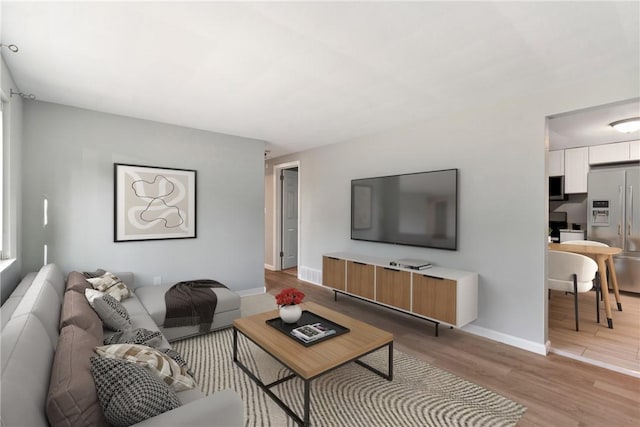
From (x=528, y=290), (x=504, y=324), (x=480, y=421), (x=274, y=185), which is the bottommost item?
(x=480, y=421)

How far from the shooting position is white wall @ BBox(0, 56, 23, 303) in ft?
7.45

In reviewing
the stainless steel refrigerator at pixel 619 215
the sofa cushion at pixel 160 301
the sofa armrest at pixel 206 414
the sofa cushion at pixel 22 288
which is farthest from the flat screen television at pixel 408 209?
the sofa cushion at pixel 22 288

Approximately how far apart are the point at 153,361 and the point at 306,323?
123 centimetres

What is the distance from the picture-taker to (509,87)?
2.67m

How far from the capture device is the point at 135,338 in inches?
74.1

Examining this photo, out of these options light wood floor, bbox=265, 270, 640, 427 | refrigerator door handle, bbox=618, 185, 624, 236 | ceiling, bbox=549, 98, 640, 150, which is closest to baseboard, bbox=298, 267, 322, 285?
light wood floor, bbox=265, 270, 640, 427

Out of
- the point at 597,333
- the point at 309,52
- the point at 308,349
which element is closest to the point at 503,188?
the point at 597,333

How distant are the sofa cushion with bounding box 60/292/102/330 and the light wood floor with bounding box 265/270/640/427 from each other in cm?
249

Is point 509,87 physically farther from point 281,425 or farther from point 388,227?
point 281,425

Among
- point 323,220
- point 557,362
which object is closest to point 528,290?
point 557,362

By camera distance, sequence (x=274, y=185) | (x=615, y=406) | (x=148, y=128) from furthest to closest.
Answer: (x=274, y=185) → (x=148, y=128) → (x=615, y=406)

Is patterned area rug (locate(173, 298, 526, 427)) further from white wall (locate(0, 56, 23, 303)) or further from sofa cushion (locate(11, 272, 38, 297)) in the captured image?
white wall (locate(0, 56, 23, 303))

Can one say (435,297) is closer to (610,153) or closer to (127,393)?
(127,393)

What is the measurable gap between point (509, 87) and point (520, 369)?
8.04ft
